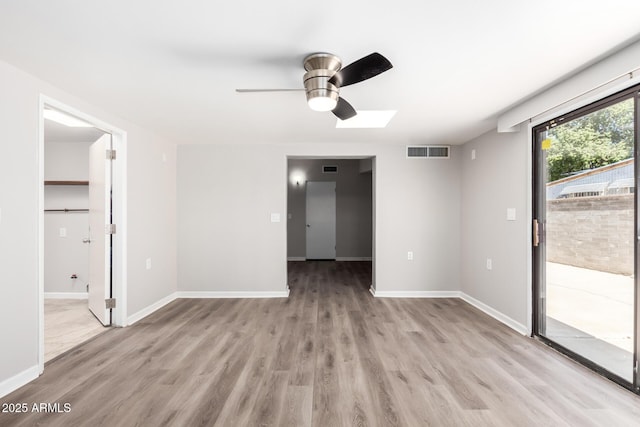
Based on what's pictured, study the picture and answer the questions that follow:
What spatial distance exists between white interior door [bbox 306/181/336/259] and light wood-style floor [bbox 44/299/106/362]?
15.5ft

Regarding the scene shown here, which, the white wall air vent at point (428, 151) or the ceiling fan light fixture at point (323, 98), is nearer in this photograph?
the ceiling fan light fixture at point (323, 98)

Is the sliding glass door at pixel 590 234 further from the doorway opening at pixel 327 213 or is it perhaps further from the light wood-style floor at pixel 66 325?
the doorway opening at pixel 327 213

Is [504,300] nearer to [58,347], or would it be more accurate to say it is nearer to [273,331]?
[273,331]

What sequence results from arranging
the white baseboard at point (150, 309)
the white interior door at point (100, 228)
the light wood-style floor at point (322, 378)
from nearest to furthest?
1. the light wood-style floor at point (322, 378)
2. the white interior door at point (100, 228)
3. the white baseboard at point (150, 309)

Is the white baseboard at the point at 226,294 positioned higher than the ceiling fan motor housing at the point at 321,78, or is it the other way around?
the ceiling fan motor housing at the point at 321,78

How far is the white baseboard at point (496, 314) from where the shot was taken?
116 inches

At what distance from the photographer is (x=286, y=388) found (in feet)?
6.56

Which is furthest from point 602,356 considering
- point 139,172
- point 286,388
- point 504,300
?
point 139,172

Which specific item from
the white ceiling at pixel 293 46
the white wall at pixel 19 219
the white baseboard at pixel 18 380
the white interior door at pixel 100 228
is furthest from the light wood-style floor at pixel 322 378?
the white ceiling at pixel 293 46

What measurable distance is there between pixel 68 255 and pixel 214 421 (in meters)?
3.91

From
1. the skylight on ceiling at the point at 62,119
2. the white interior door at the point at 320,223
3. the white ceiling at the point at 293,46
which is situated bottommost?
the white interior door at the point at 320,223

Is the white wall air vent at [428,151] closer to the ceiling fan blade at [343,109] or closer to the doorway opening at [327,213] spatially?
the ceiling fan blade at [343,109]

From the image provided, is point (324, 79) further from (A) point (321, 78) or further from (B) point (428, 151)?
(B) point (428, 151)


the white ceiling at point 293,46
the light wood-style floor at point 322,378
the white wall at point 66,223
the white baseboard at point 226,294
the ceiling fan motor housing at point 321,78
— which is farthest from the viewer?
the white baseboard at point 226,294
